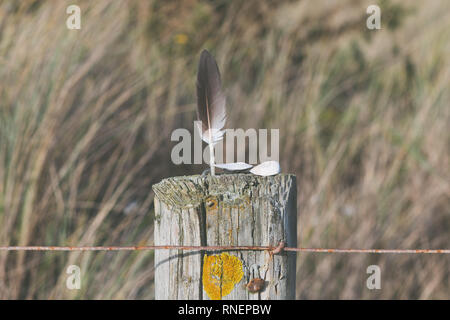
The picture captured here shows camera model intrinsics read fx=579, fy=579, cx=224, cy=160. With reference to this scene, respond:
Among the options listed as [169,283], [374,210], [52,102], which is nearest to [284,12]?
[374,210]

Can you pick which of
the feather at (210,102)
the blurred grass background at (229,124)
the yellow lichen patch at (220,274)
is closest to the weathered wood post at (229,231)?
the yellow lichen patch at (220,274)

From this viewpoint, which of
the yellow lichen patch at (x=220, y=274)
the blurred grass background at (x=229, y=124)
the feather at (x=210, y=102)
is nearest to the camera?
the yellow lichen patch at (x=220, y=274)

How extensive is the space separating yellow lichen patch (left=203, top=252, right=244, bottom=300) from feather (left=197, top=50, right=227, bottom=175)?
402 mm

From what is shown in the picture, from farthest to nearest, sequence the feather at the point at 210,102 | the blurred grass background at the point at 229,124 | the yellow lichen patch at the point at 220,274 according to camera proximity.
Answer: the blurred grass background at the point at 229,124
the feather at the point at 210,102
the yellow lichen patch at the point at 220,274

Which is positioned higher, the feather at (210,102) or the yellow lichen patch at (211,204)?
the feather at (210,102)

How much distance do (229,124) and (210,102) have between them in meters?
2.09

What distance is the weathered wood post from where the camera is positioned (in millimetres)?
1435

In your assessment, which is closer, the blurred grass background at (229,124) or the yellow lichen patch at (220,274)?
the yellow lichen patch at (220,274)

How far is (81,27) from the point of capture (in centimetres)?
358

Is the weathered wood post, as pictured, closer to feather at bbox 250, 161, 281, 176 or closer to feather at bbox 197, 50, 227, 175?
feather at bbox 250, 161, 281, 176

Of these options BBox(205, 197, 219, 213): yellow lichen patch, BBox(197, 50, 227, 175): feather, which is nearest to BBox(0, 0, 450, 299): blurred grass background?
BBox(197, 50, 227, 175): feather

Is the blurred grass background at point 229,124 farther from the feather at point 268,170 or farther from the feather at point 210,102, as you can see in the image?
the feather at point 268,170

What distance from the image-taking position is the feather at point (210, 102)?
67.9 inches

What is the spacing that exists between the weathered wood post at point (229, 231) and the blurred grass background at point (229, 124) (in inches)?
57.9
